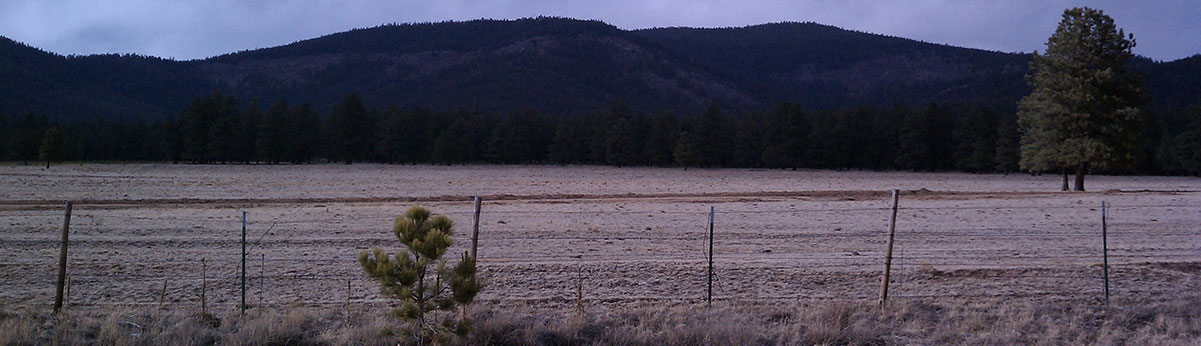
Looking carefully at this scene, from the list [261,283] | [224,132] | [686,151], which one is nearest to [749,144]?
[686,151]

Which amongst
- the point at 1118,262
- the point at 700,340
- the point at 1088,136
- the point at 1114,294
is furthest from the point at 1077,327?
the point at 1088,136

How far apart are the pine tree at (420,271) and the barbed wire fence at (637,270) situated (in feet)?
9.05

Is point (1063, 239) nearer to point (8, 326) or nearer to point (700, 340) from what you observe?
point (700, 340)

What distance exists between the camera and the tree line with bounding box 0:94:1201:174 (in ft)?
271

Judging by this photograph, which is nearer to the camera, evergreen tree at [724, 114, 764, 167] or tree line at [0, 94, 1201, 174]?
tree line at [0, 94, 1201, 174]

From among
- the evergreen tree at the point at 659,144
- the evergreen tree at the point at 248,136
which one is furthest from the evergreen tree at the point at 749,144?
the evergreen tree at the point at 248,136

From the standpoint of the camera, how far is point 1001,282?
11.2 meters

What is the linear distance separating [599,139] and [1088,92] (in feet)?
221

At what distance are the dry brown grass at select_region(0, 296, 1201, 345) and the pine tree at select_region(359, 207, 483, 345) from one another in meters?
0.45

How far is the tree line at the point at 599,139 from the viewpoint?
3258 inches

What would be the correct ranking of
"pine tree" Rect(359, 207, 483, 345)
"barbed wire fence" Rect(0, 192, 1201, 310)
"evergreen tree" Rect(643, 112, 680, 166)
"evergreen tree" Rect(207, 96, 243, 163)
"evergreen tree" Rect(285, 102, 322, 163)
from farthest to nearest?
"evergreen tree" Rect(643, 112, 680, 166) < "evergreen tree" Rect(285, 102, 322, 163) < "evergreen tree" Rect(207, 96, 243, 163) < "barbed wire fence" Rect(0, 192, 1201, 310) < "pine tree" Rect(359, 207, 483, 345)

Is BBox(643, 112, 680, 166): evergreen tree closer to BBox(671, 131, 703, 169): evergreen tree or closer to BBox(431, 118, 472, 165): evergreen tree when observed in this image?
BBox(671, 131, 703, 169): evergreen tree

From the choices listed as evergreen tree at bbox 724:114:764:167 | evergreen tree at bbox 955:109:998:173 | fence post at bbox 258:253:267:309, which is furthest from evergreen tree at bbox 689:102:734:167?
fence post at bbox 258:253:267:309

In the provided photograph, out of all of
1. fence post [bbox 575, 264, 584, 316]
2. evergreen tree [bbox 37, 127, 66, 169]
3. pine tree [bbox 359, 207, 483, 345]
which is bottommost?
fence post [bbox 575, 264, 584, 316]
